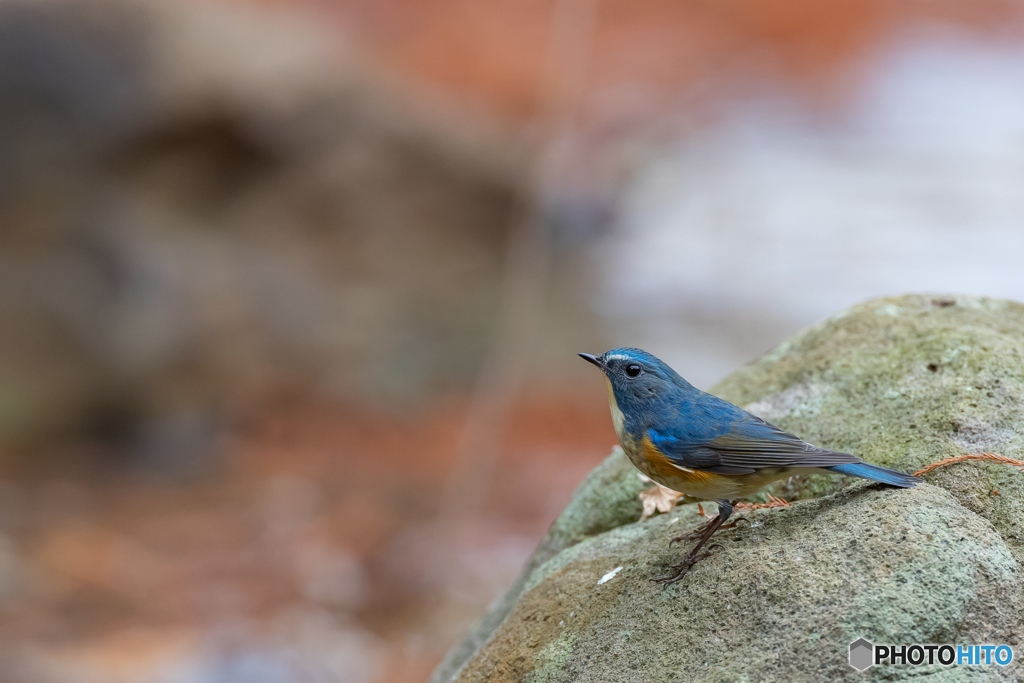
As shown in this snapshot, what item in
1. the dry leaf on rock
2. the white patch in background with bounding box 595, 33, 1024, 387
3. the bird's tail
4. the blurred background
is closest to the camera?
the bird's tail

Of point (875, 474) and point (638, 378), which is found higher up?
point (638, 378)

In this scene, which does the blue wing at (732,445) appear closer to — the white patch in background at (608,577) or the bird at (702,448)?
the bird at (702,448)

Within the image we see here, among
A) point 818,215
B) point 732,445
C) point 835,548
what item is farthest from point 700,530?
point 818,215

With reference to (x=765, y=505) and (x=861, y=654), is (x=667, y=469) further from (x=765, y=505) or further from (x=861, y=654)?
(x=861, y=654)

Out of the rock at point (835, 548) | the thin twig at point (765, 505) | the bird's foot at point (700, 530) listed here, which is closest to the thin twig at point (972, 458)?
the rock at point (835, 548)

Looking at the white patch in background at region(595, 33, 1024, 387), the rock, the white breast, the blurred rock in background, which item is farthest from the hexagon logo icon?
the white patch in background at region(595, 33, 1024, 387)

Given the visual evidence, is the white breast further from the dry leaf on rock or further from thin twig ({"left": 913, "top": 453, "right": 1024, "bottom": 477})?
thin twig ({"left": 913, "top": 453, "right": 1024, "bottom": 477})
